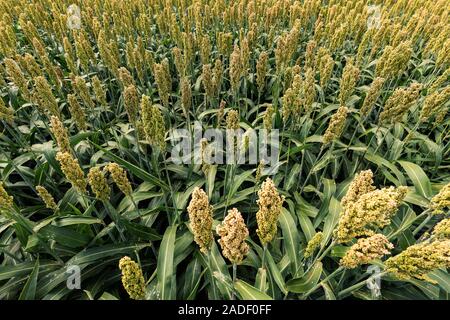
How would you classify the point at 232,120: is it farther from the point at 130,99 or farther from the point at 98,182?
the point at 98,182

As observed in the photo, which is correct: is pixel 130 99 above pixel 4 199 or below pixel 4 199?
above

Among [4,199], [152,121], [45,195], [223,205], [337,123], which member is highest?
[152,121]

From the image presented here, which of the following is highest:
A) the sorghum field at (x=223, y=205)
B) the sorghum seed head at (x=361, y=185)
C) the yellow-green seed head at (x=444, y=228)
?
the sorghum seed head at (x=361, y=185)

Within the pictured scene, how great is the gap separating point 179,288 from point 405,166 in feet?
8.23

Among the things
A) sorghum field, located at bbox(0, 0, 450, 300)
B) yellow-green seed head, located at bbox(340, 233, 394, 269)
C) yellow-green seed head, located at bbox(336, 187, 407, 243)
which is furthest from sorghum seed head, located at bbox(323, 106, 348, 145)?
yellow-green seed head, located at bbox(340, 233, 394, 269)

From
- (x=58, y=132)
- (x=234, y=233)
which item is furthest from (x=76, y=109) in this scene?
(x=234, y=233)

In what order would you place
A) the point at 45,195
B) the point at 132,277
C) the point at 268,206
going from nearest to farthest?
1. the point at 132,277
2. the point at 268,206
3. the point at 45,195

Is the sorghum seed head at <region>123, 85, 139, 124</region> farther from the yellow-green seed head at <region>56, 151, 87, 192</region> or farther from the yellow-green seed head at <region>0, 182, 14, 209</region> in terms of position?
the yellow-green seed head at <region>0, 182, 14, 209</region>

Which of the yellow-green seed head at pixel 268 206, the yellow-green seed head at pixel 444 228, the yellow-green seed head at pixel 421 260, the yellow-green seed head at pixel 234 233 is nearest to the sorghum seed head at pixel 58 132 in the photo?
the yellow-green seed head at pixel 234 233

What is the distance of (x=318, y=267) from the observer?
6.55 ft

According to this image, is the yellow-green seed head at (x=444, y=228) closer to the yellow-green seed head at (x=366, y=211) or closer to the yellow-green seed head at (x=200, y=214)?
the yellow-green seed head at (x=366, y=211)

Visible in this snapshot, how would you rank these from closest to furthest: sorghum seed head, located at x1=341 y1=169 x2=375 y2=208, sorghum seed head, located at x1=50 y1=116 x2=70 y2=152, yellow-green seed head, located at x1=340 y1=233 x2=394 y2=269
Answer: yellow-green seed head, located at x1=340 y1=233 x2=394 y2=269
sorghum seed head, located at x1=341 y1=169 x2=375 y2=208
sorghum seed head, located at x1=50 y1=116 x2=70 y2=152
